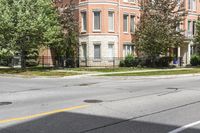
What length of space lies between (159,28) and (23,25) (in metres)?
15.1

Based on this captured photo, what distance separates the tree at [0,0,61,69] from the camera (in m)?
30.5

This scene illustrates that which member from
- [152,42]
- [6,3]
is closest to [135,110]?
[6,3]

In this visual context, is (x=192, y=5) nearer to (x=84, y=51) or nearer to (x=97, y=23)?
(x=97, y=23)

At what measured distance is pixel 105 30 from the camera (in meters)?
42.4

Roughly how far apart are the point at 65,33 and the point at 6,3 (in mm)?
9873

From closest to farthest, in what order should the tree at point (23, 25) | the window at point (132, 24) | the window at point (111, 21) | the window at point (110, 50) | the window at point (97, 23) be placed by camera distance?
the tree at point (23, 25) → the window at point (97, 23) → the window at point (110, 50) → the window at point (111, 21) → the window at point (132, 24)

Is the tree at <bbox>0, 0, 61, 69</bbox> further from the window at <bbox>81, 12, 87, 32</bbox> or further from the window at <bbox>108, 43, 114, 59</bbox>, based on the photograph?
the window at <bbox>108, 43, 114, 59</bbox>

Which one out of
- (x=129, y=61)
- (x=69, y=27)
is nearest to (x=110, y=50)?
(x=129, y=61)

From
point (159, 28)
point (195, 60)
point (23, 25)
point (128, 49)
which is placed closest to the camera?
point (23, 25)

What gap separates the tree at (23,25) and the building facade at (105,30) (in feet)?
31.3

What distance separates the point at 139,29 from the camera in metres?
43.3

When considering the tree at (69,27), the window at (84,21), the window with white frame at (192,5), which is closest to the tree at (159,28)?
the window at (84,21)

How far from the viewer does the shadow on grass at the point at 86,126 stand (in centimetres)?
835

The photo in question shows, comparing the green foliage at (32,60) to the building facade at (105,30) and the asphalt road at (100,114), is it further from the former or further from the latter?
the asphalt road at (100,114)
